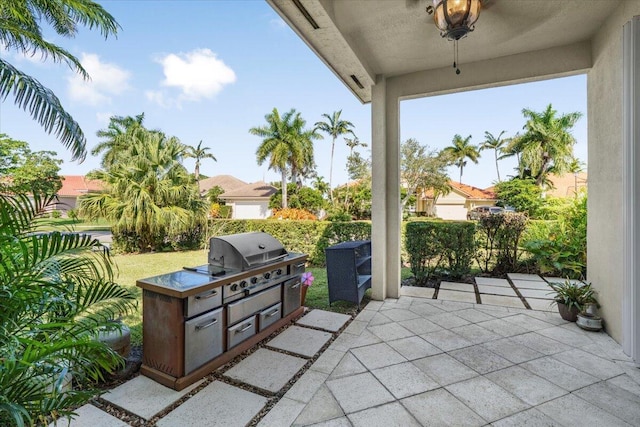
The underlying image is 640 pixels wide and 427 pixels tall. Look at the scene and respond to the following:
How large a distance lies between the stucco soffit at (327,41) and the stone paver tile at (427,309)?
3.35 meters

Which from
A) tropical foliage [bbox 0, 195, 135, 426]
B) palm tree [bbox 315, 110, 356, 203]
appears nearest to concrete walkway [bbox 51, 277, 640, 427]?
tropical foliage [bbox 0, 195, 135, 426]

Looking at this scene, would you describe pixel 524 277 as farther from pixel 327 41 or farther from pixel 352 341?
pixel 327 41

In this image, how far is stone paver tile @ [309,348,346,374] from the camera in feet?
8.34

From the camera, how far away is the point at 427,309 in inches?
159

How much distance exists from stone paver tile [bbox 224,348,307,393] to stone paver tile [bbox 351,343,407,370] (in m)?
0.55

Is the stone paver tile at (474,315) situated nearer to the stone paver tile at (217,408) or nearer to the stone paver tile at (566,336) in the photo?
the stone paver tile at (566,336)

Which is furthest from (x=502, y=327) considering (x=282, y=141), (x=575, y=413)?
(x=282, y=141)

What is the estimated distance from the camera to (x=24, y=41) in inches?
206


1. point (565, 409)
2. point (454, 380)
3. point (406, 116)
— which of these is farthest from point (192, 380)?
point (406, 116)

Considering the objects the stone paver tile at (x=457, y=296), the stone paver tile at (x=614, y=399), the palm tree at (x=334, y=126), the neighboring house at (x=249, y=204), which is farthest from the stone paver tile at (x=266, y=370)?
the palm tree at (x=334, y=126)

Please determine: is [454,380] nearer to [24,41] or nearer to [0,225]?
[0,225]

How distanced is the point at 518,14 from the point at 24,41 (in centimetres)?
782

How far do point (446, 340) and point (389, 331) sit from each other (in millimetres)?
604

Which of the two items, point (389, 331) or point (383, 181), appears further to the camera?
point (383, 181)
